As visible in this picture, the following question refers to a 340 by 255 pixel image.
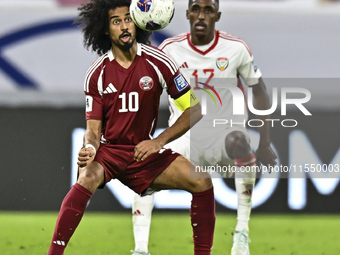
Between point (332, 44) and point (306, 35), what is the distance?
297mm

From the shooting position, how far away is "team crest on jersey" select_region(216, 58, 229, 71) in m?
5.09

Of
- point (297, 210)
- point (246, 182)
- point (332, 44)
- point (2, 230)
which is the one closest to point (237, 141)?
point (246, 182)

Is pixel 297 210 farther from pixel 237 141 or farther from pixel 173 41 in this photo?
pixel 173 41

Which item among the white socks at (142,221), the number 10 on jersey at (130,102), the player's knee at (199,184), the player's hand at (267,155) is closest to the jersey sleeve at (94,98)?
the number 10 on jersey at (130,102)

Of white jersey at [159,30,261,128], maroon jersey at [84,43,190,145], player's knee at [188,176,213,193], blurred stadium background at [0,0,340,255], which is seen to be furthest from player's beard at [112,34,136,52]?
blurred stadium background at [0,0,340,255]

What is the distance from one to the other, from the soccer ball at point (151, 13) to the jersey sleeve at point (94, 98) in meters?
0.41

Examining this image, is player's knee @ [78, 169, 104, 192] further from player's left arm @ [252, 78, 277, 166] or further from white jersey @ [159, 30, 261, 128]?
player's left arm @ [252, 78, 277, 166]

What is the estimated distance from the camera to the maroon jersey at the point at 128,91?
389cm

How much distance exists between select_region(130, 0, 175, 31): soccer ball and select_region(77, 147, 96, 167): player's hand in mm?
851

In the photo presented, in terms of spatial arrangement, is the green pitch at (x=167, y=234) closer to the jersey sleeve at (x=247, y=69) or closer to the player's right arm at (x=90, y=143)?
the player's right arm at (x=90, y=143)

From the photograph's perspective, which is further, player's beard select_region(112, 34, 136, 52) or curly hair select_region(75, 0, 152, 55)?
curly hair select_region(75, 0, 152, 55)

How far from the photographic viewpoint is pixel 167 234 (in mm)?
5324

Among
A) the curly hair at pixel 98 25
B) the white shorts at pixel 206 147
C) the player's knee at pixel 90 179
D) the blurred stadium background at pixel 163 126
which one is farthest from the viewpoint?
the blurred stadium background at pixel 163 126

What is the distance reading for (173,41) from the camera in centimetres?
523
